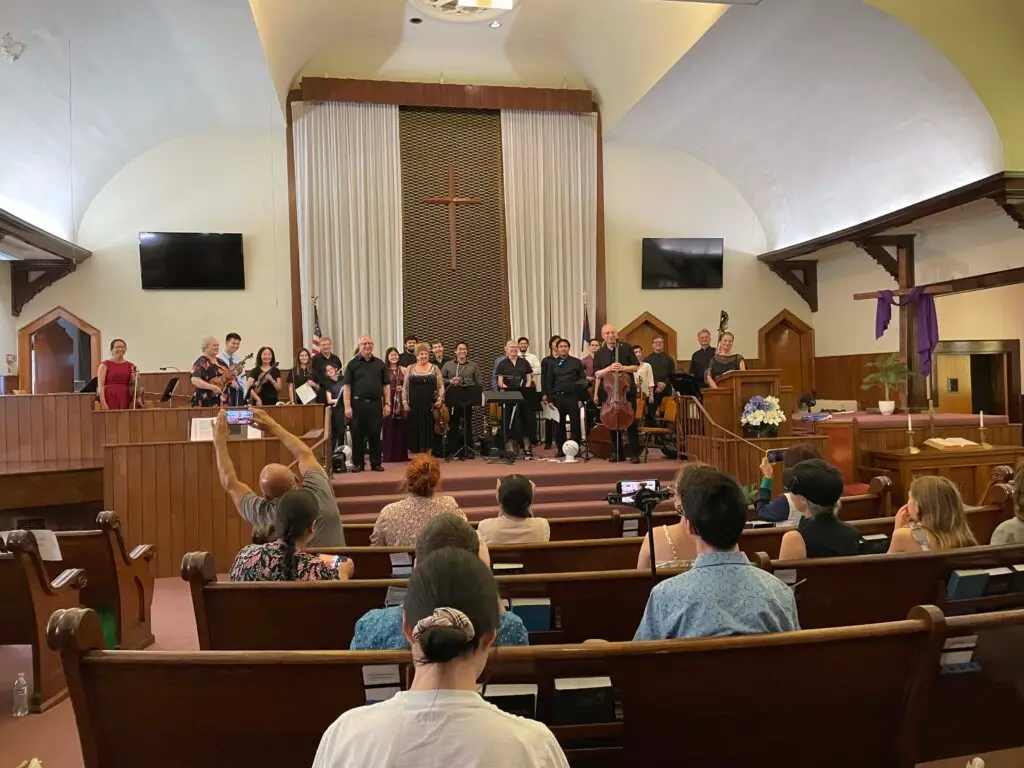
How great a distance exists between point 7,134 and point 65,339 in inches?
138

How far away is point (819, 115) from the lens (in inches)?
380

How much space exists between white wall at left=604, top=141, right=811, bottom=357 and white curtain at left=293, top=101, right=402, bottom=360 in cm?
332

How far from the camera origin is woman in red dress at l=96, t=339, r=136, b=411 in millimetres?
7469

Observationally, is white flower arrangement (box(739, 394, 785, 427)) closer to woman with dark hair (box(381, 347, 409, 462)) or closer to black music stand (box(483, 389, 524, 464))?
black music stand (box(483, 389, 524, 464))

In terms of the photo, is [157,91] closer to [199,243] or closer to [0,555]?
[199,243]

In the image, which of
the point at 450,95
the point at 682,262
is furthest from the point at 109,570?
the point at 682,262

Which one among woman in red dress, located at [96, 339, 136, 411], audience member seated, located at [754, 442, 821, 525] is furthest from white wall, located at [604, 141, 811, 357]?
audience member seated, located at [754, 442, 821, 525]

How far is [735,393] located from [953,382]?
5.13 m

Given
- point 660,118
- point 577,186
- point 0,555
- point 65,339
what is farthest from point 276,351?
point 0,555

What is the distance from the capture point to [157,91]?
918cm

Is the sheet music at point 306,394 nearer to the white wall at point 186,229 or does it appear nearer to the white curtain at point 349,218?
the white curtain at point 349,218

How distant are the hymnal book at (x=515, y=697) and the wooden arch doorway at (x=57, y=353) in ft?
33.8

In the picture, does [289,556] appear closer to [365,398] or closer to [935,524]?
[935,524]

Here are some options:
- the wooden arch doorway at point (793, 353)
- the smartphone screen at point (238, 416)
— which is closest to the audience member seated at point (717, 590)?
the smartphone screen at point (238, 416)
